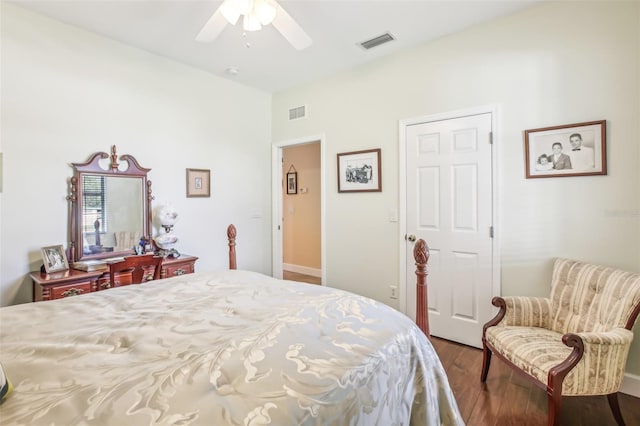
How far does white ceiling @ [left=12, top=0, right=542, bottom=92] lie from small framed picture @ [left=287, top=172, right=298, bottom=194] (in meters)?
2.27

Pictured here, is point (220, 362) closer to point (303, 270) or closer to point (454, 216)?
point (454, 216)

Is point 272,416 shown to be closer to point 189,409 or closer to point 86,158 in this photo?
point 189,409

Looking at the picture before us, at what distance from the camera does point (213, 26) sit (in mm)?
2057

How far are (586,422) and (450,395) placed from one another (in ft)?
3.85

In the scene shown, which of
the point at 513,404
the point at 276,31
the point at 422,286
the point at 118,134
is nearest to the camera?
the point at 422,286

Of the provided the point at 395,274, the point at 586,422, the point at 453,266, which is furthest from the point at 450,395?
the point at 395,274

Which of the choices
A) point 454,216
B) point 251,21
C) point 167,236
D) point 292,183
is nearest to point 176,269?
point 167,236

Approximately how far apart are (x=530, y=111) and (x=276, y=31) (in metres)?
2.18

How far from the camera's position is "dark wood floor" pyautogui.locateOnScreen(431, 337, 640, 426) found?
1.77 metres

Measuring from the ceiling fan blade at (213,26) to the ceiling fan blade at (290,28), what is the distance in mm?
339

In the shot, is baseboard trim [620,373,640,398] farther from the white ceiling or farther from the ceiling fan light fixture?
the ceiling fan light fixture

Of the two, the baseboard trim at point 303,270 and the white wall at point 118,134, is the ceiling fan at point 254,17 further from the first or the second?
the baseboard trim at point 303,270

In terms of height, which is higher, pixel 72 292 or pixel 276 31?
pixel 276 31

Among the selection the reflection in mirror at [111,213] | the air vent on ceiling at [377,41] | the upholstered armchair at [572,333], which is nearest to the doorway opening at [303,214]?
the air vent on ceiling at [377,41]
